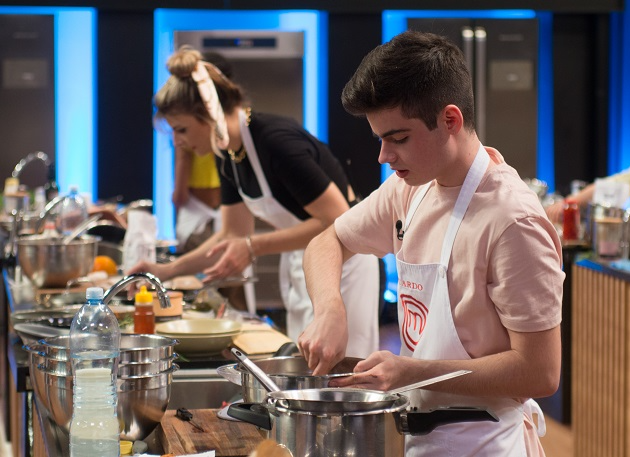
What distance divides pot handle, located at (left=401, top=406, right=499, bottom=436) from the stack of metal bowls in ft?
1.91

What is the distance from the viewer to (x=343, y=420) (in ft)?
4.24

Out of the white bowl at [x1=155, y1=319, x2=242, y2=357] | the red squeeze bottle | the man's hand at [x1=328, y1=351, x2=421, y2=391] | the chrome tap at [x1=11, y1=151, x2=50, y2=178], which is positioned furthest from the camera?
the chrome tap at [x1=11, y1=151, x2=50, y2=178]

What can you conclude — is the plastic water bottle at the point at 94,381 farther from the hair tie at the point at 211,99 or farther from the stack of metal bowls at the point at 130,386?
the hair tie at the point at 211,99

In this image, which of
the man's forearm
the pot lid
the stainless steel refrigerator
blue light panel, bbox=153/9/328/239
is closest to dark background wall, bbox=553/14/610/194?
the stainless steel refrigerator

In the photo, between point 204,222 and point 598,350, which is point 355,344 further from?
point 204,222

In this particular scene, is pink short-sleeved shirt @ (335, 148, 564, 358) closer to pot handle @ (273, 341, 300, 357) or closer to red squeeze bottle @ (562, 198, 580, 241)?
pot handle @ (273, 341, 300, 357)

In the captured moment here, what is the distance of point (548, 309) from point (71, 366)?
2.75 ft

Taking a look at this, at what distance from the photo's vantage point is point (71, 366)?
A: 174cm

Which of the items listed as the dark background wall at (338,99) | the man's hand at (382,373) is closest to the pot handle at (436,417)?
the man's hand at (382,373)

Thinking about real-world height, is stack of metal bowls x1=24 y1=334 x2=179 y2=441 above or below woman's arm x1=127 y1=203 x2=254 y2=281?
below

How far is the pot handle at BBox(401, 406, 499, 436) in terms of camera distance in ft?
4.48

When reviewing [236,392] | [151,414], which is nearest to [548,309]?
[151,414]

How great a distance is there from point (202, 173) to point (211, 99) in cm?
340

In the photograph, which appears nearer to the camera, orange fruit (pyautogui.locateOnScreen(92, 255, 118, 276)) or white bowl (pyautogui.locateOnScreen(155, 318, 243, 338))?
white bowl (pyautogui.locateOnScreen(155, 318, 243, 338))
